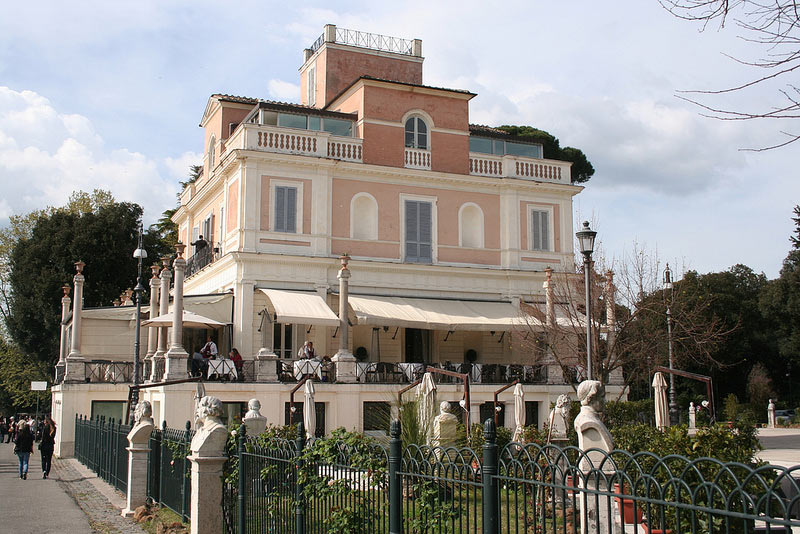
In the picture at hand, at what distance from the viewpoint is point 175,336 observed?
2331cm

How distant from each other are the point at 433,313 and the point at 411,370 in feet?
7.93

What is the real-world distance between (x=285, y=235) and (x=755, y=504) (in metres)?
24.5

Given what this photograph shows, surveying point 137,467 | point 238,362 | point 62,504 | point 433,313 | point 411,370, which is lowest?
point 62,504

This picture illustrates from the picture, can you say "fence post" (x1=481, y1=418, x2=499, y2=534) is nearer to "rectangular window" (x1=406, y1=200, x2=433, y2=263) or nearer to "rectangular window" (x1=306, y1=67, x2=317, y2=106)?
"rectangular window" (x1=406, y1=200, x2=433, y2=263)

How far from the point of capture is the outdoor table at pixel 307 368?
24391mm

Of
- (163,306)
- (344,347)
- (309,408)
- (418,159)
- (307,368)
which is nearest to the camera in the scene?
(309,408)

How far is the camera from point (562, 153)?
5509cm

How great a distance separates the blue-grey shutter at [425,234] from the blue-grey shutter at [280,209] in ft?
16.8

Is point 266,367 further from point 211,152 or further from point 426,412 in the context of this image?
point 211,152

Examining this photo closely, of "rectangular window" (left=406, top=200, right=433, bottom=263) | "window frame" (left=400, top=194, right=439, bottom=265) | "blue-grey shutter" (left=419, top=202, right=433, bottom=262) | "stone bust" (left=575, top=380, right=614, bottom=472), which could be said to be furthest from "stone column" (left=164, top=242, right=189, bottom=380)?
"stone bust" (left=575, top=380, right=614, bottom=472)

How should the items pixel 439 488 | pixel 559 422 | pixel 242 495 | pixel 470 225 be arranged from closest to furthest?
pixel 439 488 < pixel 242 495 < pixel 559 422 < pixel 470 225

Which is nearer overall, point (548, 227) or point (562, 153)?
point (548, 227)

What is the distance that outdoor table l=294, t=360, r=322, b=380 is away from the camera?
2439 centimetres

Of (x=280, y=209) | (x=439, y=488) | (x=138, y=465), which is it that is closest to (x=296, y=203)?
(x=280, y=209)
